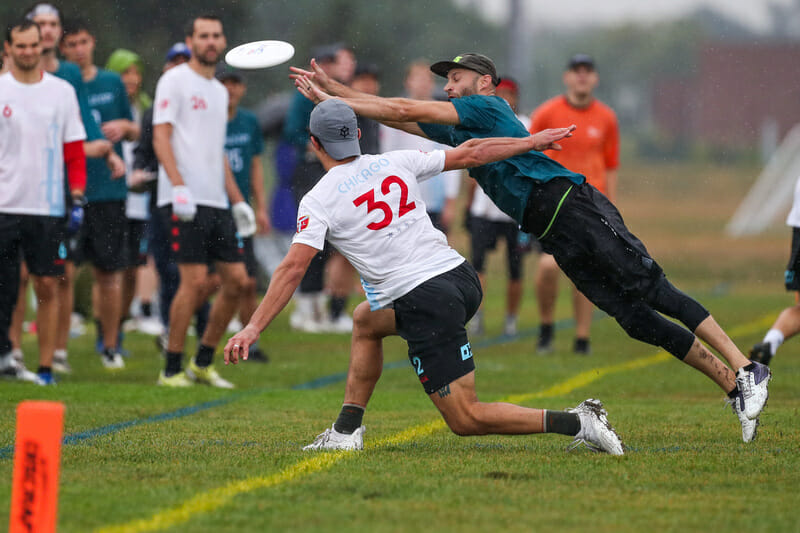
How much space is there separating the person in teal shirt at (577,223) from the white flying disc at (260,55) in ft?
0.73

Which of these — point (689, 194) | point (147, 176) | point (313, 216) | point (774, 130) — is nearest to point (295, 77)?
point (313, 216)

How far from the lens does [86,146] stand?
30.8 ft

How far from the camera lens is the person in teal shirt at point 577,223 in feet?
20.4

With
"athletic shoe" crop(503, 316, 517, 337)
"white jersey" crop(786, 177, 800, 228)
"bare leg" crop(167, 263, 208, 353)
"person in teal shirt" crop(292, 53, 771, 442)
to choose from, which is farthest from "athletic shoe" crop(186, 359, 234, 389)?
"athletic shoe" crop(503, 316, 517, 337)

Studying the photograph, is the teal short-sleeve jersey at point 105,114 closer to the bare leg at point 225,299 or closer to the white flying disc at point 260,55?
the bare leg at point 225,299

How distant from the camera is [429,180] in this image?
13516 millimetres

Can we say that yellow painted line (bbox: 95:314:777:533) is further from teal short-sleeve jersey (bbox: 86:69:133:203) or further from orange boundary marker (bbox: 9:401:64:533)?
teal short-sleeve jersey (bbox: 86:69:133:203)

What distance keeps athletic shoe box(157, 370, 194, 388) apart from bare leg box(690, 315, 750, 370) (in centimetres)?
383

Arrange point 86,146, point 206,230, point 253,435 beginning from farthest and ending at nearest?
point 86,146
point 206,230
point 253,435

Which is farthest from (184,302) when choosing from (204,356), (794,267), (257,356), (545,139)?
(794,267)

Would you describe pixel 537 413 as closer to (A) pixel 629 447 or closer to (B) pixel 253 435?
(A) pixel 629 447

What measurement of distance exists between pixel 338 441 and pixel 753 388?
6.77ft

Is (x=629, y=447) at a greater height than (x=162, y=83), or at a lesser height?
lesser

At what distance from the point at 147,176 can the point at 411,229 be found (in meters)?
5.03
